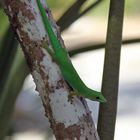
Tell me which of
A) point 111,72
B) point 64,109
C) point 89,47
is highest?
point 89,47

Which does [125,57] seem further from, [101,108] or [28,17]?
[28,17]

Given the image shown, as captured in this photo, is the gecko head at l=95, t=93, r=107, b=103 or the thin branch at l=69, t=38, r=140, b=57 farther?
the thin branch at l=69, t=38, r=140, b=57

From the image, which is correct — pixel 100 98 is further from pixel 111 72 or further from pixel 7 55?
pixel 7 55

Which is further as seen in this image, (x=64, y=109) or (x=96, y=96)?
(x=96, y=96)

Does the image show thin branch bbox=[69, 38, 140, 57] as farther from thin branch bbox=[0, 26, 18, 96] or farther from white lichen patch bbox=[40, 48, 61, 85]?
white lichen patch bbox=[40, 48, 61, 85]

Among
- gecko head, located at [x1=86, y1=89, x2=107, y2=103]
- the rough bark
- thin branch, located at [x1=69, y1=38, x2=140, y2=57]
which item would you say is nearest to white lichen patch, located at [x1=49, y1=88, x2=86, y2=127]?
the rough bark

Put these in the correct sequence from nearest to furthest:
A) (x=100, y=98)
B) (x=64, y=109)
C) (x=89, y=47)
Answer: (x=64, y=109), (x=100, y=98), (x=89, y=47)

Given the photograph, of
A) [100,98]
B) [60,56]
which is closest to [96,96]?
[100,98]

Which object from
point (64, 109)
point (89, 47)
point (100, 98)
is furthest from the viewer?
point (89, 47)
